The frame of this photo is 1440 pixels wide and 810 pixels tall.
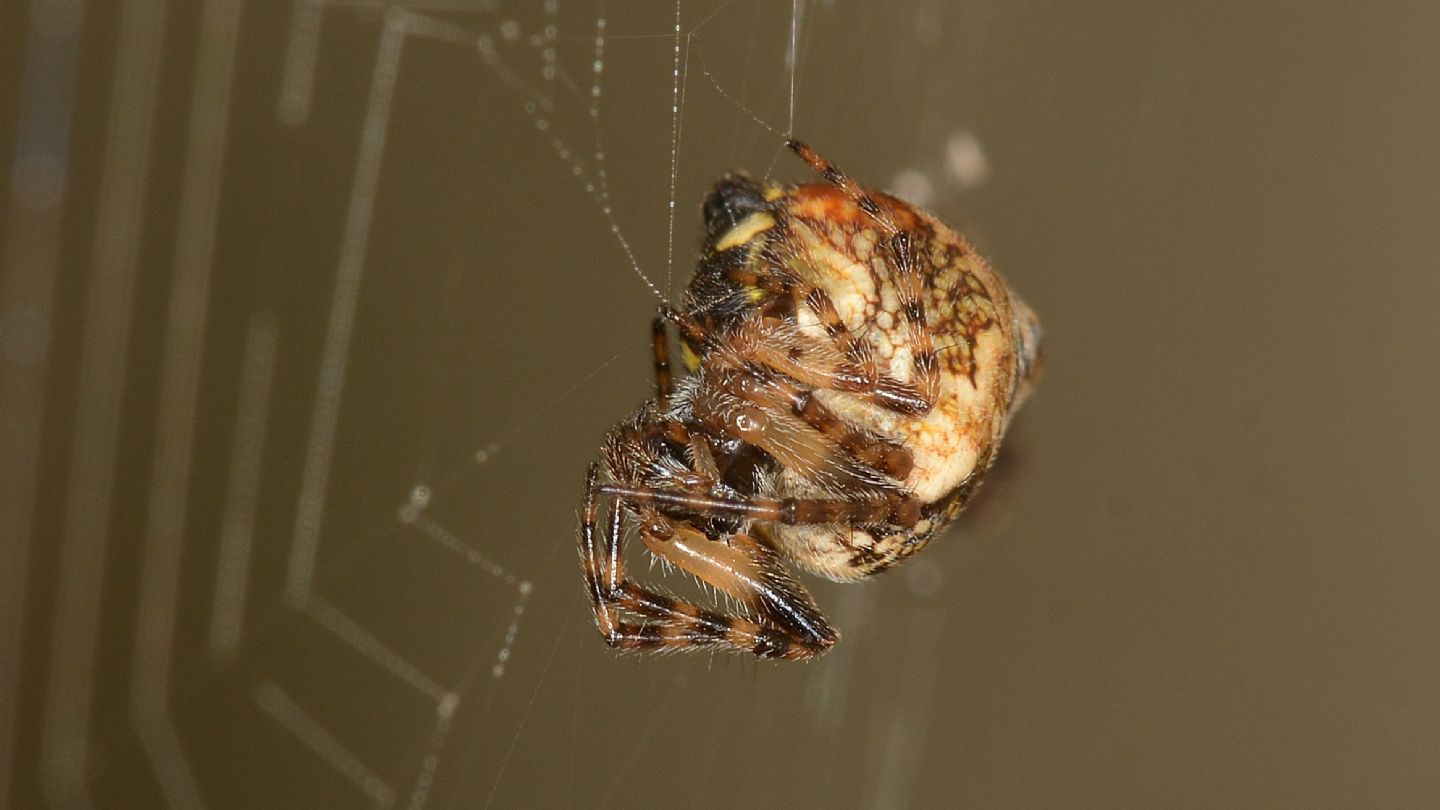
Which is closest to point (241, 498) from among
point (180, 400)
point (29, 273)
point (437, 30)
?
point (180, 400)

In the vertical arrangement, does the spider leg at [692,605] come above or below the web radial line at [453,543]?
above

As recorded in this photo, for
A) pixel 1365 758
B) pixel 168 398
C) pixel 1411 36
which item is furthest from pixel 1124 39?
pixel 168 398

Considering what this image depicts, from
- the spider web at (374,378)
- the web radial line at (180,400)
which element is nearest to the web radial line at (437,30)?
the spider web at (374,378)

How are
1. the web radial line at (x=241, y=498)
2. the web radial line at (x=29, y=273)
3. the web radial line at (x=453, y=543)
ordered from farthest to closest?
the web radial line at (x=453, y=543)
the web radial line at (x=241, y=498)
the web radial line at (x=29, y=273)

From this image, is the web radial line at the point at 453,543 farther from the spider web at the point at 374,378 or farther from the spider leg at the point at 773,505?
the spider leg at the point at 773,505

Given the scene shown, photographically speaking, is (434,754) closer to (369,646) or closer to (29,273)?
(369,646)

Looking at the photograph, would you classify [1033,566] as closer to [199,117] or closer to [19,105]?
[199,117]
